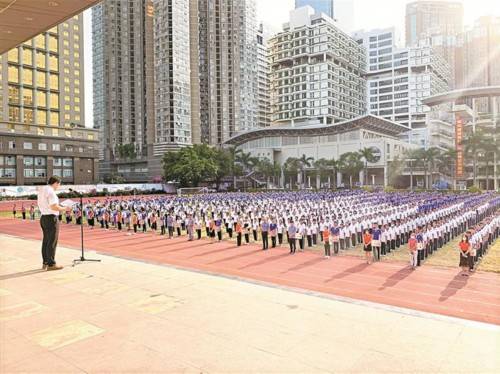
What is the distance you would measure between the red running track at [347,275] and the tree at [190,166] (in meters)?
50.9

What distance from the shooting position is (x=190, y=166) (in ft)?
222

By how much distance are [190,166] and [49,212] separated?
6037cm

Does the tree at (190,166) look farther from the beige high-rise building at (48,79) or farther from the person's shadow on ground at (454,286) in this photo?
the person's shadow on ground at (454,286)

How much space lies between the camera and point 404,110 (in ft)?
383

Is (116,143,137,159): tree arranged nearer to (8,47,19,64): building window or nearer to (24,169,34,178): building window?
(8,47,19,64): building window

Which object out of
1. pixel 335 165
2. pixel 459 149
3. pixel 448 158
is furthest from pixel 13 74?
pixel 448 158

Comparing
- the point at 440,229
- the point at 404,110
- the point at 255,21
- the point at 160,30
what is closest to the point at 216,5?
the point at 255,21

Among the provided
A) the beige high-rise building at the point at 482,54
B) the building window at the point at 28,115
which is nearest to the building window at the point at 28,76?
the building window at the point at 28,115

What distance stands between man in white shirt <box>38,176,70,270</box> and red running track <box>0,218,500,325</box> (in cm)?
356

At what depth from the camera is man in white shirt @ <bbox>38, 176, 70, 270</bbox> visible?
25.2 feet

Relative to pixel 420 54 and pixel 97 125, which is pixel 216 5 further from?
pixel 420 54

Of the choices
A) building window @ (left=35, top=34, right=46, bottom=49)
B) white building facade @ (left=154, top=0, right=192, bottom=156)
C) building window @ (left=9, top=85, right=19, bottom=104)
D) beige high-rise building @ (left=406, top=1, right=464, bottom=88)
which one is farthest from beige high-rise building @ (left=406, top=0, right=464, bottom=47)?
building window @ (left=9, top=85, right=19, bottom=104)

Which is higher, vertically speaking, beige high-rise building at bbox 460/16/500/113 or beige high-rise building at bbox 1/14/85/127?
beige high-rise building at bbox 460/16/500/113

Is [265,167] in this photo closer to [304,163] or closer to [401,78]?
[304,163]
